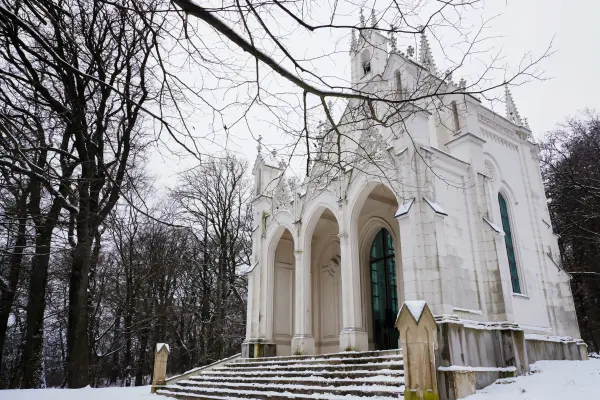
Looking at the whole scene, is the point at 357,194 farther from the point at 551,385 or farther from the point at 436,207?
the point at 551,385

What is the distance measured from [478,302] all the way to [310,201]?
6.70 m

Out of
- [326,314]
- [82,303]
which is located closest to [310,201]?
[326,314]

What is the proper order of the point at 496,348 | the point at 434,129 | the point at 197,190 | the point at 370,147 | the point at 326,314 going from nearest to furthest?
the point at 496,348
the point at 370,147
the point at 434,129
the point at 326,314
the point at 197,190

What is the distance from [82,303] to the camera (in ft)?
35.5

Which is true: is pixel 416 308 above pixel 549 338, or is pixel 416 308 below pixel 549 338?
above

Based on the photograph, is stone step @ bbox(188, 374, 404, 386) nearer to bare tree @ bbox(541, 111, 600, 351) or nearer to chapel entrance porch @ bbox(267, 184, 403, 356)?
chapel entrance porch @ bbox(267, 184, 403, 356)

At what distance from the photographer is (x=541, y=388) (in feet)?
28.3

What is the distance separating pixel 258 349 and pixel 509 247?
30.6ft

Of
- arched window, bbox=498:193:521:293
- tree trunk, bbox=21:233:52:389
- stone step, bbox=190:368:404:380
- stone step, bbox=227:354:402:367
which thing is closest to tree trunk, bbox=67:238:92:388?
tree trunk, bbox=21:233:52:389

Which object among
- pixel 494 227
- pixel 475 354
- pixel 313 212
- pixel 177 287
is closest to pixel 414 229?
pixel 494 227

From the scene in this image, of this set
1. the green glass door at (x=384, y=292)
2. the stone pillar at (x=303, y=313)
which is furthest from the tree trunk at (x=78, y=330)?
the green glass door at (x=384, y=292)

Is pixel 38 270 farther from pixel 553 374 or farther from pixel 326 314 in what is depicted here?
pixel 553 374

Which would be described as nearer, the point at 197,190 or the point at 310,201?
the point at 310,201

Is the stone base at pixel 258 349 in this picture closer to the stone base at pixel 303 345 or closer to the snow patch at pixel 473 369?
the stone base at pixel 303 345
